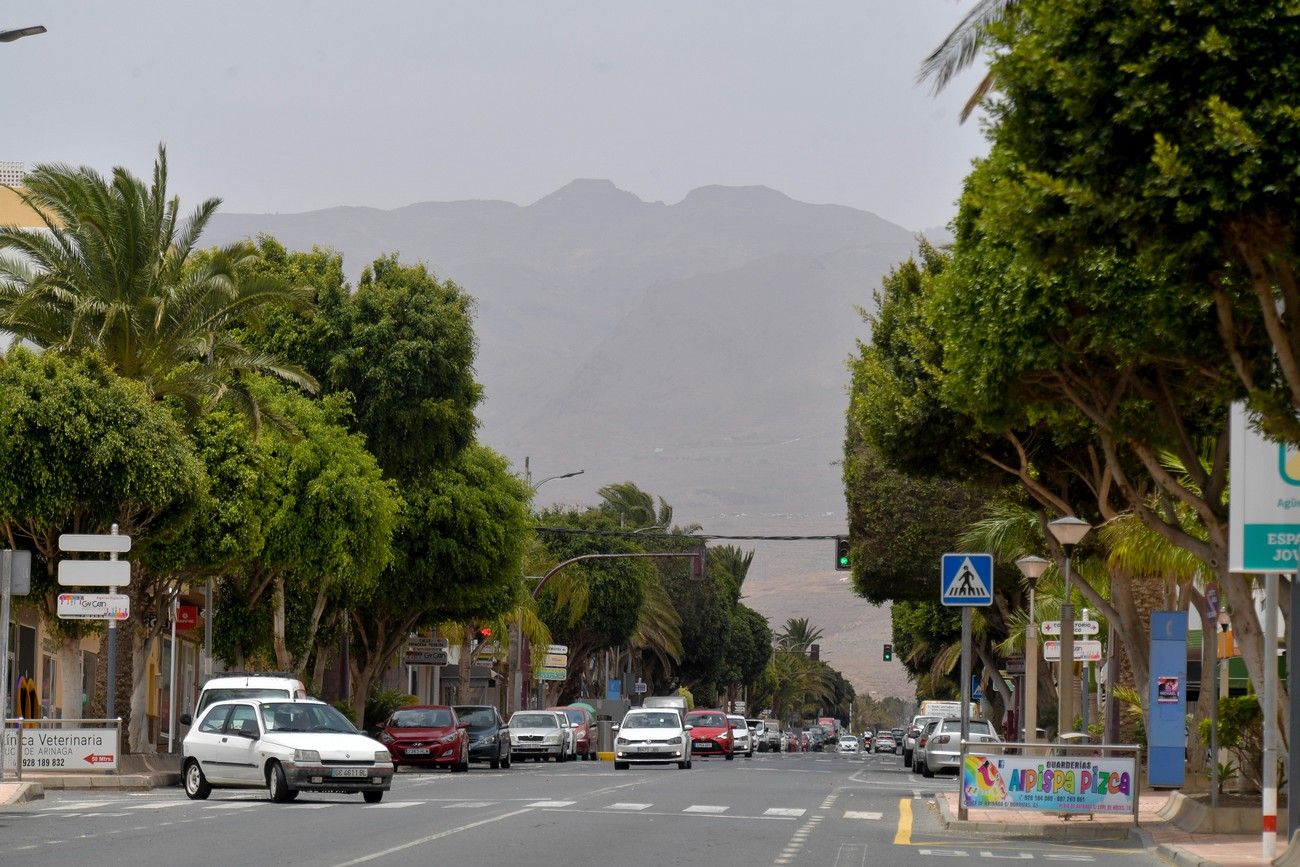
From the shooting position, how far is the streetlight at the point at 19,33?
23047mm

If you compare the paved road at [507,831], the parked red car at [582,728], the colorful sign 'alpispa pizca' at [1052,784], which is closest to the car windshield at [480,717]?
the parked red car at [582,728]

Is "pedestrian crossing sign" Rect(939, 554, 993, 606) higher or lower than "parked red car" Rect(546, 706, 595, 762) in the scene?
higher

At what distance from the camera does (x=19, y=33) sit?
2327 centimetres

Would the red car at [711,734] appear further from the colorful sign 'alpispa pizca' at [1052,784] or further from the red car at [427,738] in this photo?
the colorful sign 'alpispa pizca' at [1052,784]

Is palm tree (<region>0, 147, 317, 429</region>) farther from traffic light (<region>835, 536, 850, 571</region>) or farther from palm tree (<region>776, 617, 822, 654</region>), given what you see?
palm tree (<region>776, 617, 822, 654</region>)

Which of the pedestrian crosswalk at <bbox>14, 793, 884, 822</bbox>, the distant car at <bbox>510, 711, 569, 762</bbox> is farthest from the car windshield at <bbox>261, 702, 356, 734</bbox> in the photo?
the distant car at <bbox>510, 711, 569, 762</bbox>

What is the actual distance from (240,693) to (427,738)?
35.8ft

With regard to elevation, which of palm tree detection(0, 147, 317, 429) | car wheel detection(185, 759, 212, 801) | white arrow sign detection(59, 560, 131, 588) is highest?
palm tree detection(0, 147, 317, 429)

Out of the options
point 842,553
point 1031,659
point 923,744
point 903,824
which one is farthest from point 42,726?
point 923,744

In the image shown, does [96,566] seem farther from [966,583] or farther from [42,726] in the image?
[966,583]

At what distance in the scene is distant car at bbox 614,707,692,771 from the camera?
46.6m

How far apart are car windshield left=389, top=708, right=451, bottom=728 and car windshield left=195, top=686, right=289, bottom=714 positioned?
34.7 feet

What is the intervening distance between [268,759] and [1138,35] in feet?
51.4

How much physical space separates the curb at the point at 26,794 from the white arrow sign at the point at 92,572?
420 centimetres
